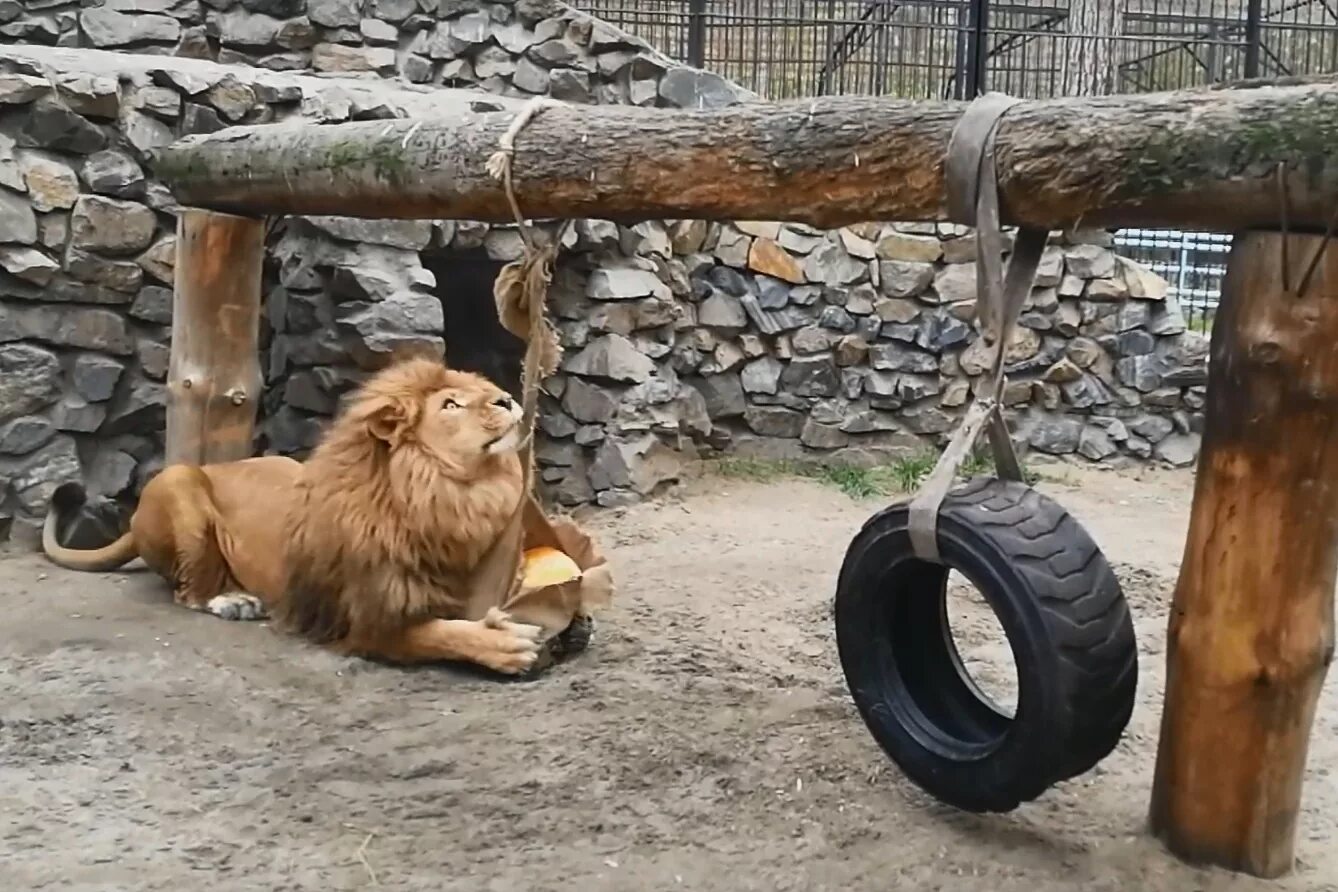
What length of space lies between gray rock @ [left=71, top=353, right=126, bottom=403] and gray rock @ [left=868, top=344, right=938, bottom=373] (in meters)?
4.03

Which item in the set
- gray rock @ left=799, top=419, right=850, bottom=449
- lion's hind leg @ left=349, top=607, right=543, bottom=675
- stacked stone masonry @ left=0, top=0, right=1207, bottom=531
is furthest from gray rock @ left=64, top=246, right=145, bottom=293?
gray rock @ left=799, top=419, right=850, bottom=449

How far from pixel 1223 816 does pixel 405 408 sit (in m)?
2.52

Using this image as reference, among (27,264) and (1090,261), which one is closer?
(27,264)

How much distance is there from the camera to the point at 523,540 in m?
4.65

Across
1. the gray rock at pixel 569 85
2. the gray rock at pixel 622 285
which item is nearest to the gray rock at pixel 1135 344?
the gray rock at pixel 622 285

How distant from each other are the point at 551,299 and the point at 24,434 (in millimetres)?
2451

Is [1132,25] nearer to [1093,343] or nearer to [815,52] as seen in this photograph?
[815,52]

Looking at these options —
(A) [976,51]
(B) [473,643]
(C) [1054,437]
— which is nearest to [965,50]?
(A) [976,51]

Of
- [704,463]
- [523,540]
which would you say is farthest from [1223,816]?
[704,463]

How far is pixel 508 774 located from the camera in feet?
11.8

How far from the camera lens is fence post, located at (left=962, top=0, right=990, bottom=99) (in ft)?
30.7

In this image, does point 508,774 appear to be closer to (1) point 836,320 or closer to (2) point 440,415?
(2) point 440,415

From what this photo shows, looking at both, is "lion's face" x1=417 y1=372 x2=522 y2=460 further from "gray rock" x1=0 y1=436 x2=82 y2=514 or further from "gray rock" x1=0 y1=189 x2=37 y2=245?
"gray rock" x1=0 y1=189 x2=37 y2=245

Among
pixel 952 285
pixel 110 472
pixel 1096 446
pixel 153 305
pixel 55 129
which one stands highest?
pixel 55 129
